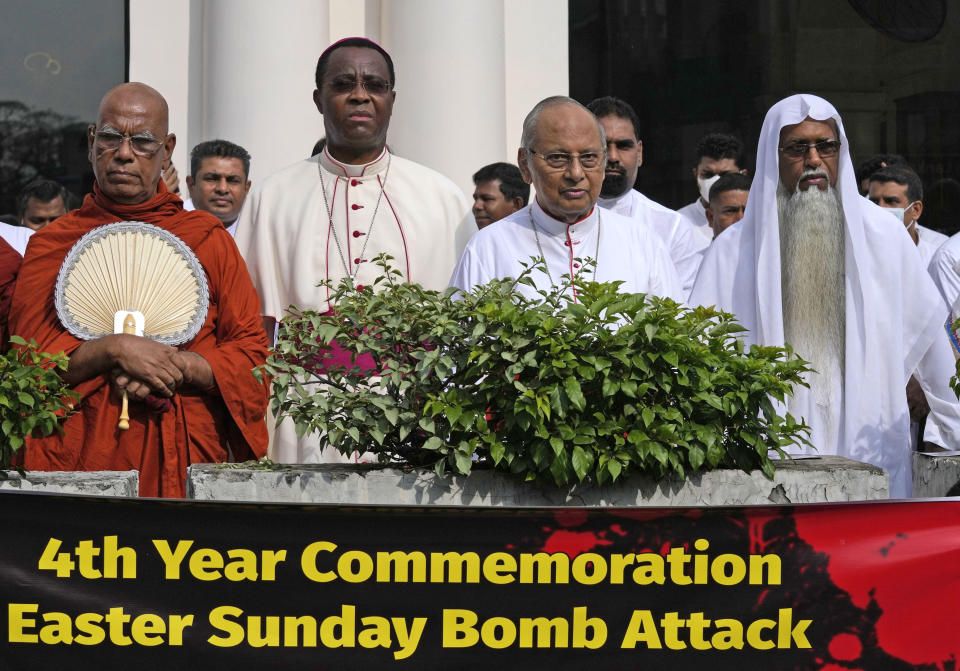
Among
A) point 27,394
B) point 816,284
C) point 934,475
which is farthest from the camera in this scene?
point 816,284

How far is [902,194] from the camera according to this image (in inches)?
344

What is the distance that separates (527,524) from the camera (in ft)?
12.7

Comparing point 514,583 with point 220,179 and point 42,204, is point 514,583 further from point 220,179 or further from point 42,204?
point 42,204

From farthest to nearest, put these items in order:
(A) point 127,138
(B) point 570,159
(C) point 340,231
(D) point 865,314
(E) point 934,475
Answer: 1. (C) point 340,231
2. (D) point 865,314
3. (B) point 570,159
4. (A) point 127,138
5. (E) point 934,475

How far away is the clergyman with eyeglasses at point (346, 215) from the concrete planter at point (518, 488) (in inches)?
63.3

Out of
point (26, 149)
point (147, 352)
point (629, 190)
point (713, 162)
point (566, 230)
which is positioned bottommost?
point (147, 352)

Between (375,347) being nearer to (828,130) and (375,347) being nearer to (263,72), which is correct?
(828,130)

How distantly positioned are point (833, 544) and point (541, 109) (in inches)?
94.7

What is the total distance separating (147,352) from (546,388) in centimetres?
146

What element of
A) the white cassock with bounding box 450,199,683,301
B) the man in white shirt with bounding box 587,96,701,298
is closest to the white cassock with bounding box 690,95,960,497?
the white cassock with bounding box 450,199,683,301

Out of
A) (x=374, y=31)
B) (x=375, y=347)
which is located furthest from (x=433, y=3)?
(x=375, y=347)

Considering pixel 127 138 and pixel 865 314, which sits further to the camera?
pixel 865 314

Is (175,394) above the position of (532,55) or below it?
below

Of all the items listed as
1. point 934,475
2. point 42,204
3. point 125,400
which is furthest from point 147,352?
point 42,204
